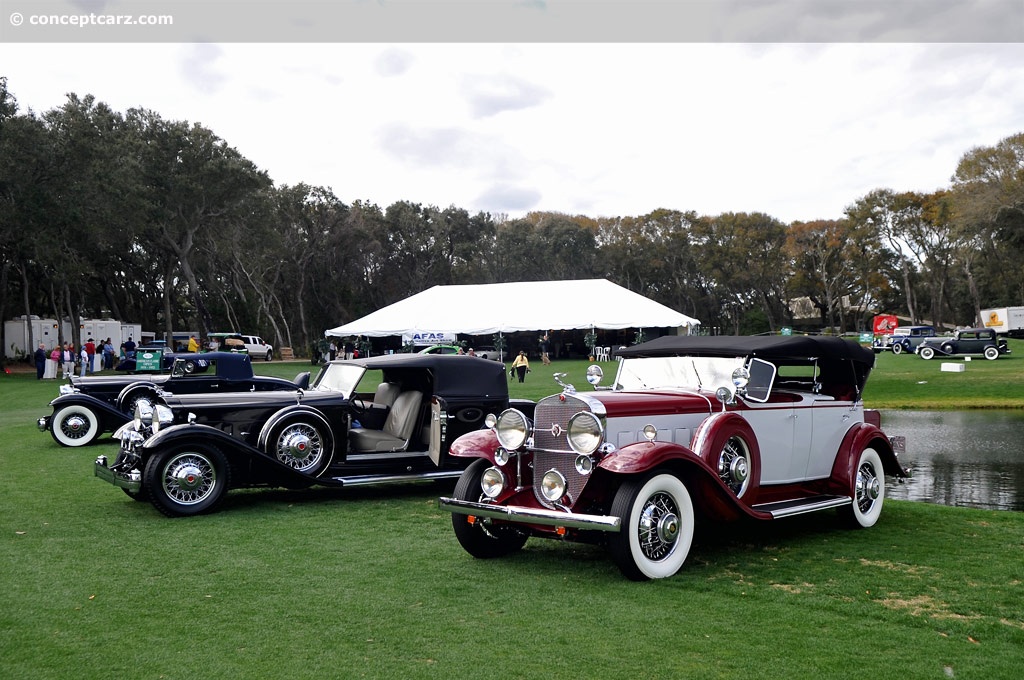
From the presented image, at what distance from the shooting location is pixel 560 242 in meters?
82.3

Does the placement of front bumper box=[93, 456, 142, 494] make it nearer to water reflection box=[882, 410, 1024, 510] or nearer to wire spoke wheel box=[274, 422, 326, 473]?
wire spoke wheel box=[274, 422, 326, 473]

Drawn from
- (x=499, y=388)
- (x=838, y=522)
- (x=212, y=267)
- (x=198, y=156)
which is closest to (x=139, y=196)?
(x=198, y=156)

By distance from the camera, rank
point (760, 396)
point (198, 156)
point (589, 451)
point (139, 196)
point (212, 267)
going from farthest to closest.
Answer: point (212, 267) → point (198, 156) → point (139, 196) → point (760, 396) → point (589, 451)

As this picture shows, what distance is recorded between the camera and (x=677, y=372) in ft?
27.1

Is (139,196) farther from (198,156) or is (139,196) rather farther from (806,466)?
(806,466)

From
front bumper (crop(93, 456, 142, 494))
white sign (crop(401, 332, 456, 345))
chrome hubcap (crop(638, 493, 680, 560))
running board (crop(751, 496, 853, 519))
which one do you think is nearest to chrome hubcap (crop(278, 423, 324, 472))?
front bumper (crop(93, 456, 142, 494))

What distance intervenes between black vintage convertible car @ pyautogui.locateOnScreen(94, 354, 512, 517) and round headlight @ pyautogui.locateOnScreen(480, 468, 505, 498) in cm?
321

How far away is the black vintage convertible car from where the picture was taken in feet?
30.5

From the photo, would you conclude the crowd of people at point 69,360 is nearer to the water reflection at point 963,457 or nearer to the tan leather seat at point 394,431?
the tan leather seat at point 394,431

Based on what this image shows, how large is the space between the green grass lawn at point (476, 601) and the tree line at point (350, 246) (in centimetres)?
3473

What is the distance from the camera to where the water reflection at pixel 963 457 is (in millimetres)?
10938

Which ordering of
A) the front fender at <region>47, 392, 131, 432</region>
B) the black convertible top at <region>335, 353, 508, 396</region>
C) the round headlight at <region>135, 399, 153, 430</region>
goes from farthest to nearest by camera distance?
the front fender at <region>47, 392, 131, 432</region>, the black convertible top at <region>335, 353, 508, 396</region>, the round headlight at <region>135, 399, 153, 430</region>

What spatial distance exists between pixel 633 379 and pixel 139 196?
44228mm

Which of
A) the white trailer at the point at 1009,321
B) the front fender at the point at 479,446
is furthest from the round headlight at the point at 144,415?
the white trailer at the point at 1009,321
